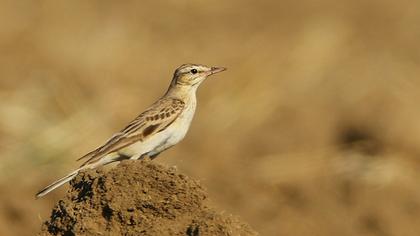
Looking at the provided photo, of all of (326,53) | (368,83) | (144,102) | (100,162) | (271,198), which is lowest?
(100,162)

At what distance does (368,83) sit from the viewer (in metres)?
19.3

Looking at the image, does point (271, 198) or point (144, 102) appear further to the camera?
point (144, 102)

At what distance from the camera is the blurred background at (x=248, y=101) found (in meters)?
15.4

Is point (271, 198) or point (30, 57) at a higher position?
point (30, 57)

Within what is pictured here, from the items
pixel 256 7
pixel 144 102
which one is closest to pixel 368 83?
pixel 144 102

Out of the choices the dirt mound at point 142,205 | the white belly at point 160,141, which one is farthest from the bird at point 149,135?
the dirt mound at point 142,205

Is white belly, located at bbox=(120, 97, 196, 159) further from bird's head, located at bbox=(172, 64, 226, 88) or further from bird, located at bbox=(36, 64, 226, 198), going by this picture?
bird's head, located at bbox=(172, 64, 226, 88)

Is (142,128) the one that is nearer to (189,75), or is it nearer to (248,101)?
(189,75)

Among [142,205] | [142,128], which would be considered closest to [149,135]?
[142,128]

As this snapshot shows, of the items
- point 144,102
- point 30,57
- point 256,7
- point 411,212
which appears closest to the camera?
point 411,212

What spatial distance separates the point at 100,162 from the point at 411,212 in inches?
235

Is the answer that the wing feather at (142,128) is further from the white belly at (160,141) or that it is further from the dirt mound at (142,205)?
the dirt mound at (142,205)

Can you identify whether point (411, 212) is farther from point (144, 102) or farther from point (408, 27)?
point (408, 27)

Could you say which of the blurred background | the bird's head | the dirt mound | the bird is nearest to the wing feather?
the bird
